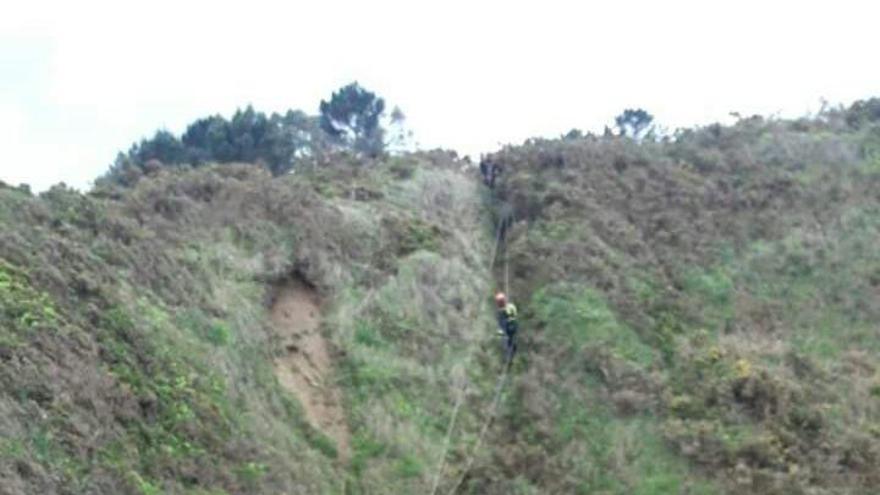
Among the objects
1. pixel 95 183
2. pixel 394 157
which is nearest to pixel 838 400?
pixel 394 157

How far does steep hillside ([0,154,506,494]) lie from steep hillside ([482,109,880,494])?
138cm

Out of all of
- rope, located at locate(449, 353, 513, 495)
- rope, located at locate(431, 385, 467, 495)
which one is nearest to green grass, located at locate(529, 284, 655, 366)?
rope, located at locate(449, 353, 513, 495)

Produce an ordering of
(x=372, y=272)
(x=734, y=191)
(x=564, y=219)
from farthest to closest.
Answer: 1. (x=734, y=191)
2. (x=564, y=219)
3. (x=372, y=272)

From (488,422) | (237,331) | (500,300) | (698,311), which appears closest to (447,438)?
(488,422)

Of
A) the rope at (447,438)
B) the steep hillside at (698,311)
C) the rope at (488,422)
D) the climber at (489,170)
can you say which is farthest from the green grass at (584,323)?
the climber at (489,170)

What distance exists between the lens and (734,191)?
28.5 meters

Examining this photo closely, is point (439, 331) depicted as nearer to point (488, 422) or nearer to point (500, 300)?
point (500, 300)

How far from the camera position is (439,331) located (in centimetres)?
2222

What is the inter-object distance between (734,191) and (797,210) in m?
1.46

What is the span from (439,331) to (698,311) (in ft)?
17.2

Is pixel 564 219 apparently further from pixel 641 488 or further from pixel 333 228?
pixel 641 488

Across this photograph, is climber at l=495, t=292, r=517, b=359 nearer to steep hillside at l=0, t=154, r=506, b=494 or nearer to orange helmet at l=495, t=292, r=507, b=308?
orange helmet at l=495, t=292, r=507, b=308

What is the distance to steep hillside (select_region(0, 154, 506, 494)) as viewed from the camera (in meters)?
14.7

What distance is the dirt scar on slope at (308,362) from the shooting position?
19.5 meters
